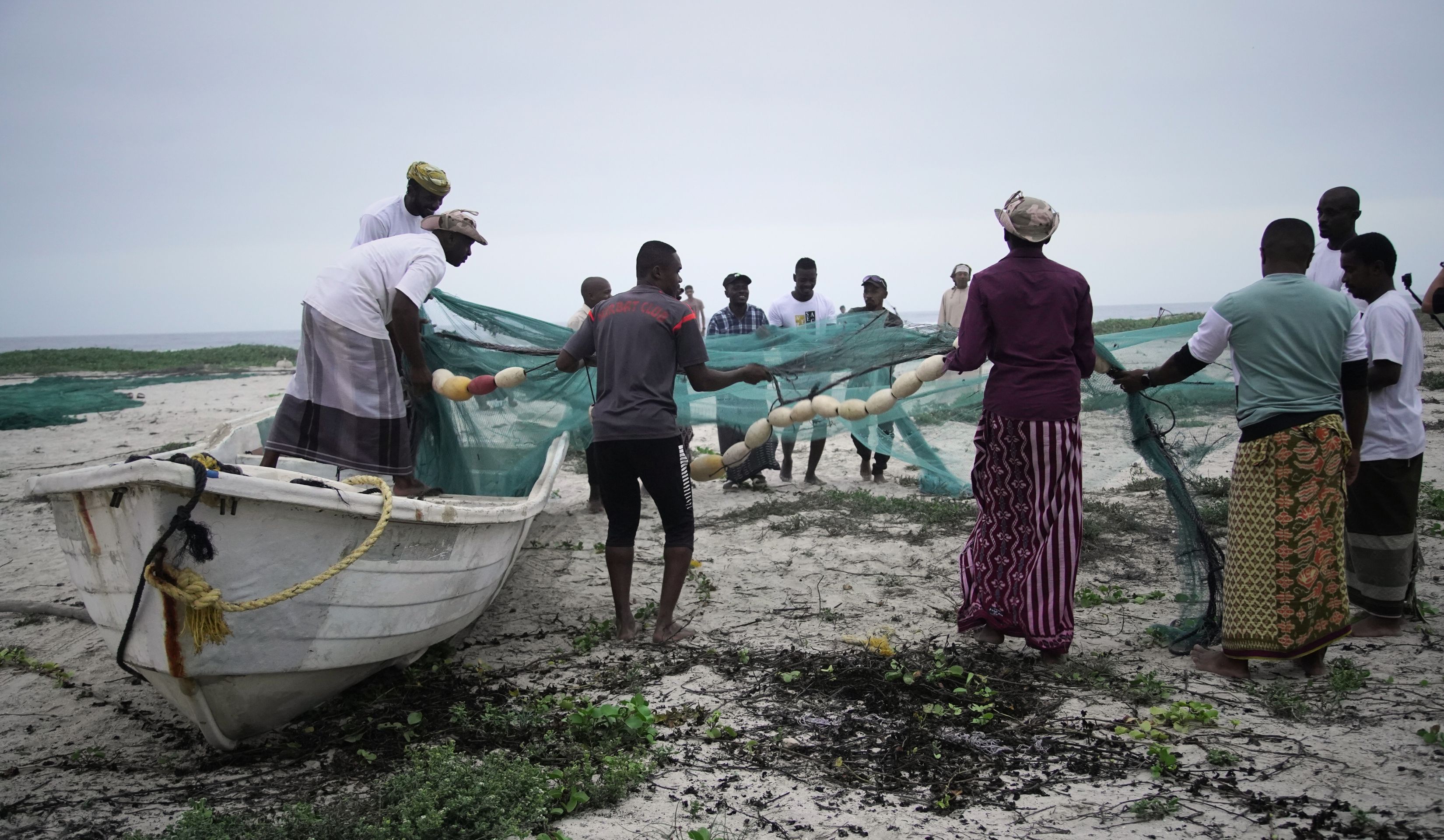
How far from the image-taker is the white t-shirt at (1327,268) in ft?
13.8

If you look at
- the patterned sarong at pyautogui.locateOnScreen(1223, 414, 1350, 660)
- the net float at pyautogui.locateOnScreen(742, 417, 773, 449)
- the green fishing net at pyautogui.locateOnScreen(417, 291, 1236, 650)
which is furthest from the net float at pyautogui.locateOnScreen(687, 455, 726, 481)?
the patterned sarong at pyautogui.locateOnScreen(1223, 414, 1350, 660)

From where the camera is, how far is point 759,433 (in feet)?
→ 16.2

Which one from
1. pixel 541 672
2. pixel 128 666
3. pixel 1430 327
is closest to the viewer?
pixel 128 666

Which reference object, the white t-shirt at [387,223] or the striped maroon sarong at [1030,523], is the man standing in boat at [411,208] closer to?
the white t-shirt at [387,223]

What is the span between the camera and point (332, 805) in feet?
8.99

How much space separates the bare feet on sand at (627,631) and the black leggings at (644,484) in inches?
15.2

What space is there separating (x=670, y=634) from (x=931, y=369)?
1738mm

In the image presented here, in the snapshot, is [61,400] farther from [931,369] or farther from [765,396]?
[931,369]

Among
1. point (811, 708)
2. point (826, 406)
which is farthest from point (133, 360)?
point (811, 708)

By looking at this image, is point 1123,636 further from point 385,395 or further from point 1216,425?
point 385,395

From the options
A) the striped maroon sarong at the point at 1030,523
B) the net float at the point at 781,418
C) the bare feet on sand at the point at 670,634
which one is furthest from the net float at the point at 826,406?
the bare feet on sand at the point at 670,634

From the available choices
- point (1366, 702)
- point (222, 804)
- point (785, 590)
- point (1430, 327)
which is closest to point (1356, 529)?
point (1366, 702)

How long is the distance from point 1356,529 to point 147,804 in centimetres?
470

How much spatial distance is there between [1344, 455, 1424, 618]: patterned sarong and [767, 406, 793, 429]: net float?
2515mm
